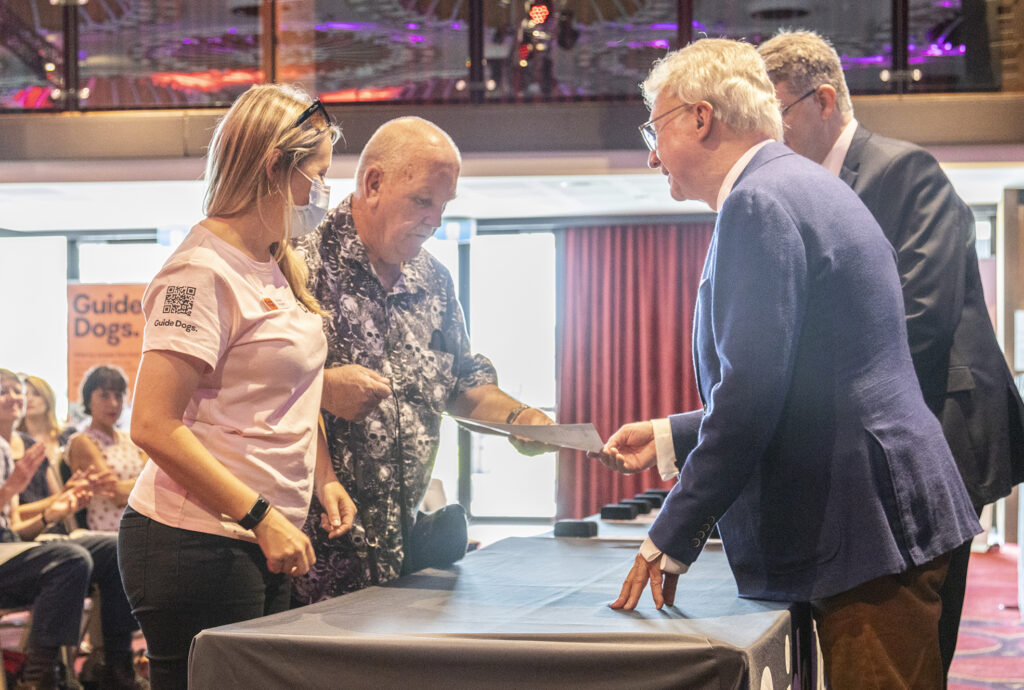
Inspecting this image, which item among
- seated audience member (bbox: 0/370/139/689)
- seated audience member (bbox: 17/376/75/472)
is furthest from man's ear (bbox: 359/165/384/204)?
seated audience member (bbox: 17/376/75/472)

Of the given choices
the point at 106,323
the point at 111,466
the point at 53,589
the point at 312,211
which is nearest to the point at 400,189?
the point at 312,211

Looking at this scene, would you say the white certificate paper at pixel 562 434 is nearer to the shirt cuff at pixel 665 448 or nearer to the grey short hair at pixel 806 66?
the shirt cuff at pixel 665 448

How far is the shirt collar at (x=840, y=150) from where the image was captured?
6.95 ft

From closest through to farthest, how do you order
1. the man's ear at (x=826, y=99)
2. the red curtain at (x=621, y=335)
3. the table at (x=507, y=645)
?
the table at (x=507, y=645) → the man's ear at (x=826, y=99) → the red curtain at (x=621, y=335)

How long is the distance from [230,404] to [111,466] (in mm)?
4093

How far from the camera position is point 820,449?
4.69ft

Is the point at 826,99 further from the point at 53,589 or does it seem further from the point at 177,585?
the point at 53,589

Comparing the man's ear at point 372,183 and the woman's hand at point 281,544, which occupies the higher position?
the man's ear at point 372,183

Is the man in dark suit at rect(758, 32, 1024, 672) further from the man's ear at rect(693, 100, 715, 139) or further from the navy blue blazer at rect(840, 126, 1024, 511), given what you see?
the man's ear at rect(693, 100, 715, 139)

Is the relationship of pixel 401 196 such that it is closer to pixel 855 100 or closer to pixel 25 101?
Answer: pixel 855 100

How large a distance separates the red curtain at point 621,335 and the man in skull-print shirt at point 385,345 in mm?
8217

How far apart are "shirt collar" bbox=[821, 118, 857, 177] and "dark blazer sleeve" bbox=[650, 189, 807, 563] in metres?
0.78

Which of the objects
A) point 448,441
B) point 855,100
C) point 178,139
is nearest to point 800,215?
point 855,100

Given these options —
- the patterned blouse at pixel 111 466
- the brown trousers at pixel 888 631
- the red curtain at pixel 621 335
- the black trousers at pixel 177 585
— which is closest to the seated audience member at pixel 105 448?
the patterned blouse at pixel 111 466
